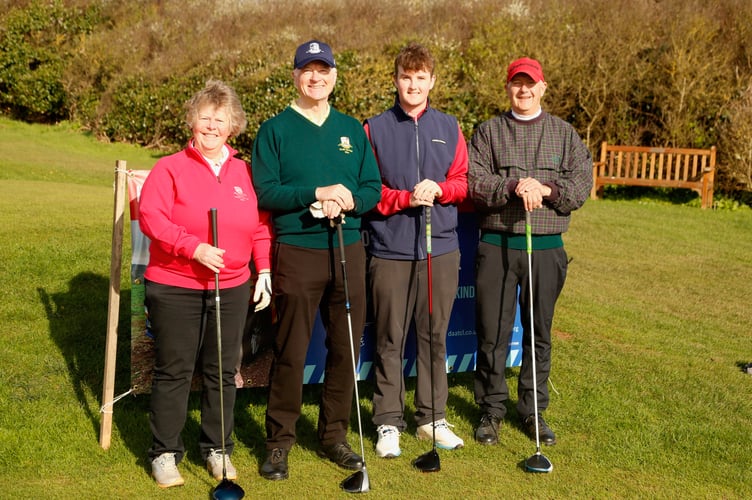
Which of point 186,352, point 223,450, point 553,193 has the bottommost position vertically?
point 223,450

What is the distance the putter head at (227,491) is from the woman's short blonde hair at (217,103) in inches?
69.8

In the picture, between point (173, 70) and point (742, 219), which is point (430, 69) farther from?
point (173, 70)

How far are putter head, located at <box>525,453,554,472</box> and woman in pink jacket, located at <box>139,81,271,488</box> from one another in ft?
5.22

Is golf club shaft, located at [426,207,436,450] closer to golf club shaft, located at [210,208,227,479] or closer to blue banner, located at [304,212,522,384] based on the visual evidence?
blue banner, located at [304,212,522,384]

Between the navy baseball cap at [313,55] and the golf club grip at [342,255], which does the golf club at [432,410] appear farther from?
the navy baseball cap at [313,55]

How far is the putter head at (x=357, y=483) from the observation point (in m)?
4.10

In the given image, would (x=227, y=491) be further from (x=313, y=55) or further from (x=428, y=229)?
(x=313, y=55)

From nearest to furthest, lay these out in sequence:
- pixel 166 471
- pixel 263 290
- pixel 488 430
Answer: pixel 166 471 < pixel 263 290 < pixel 488 430

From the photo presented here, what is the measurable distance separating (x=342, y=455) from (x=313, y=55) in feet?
7.06

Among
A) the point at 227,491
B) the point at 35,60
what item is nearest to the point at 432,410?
the point at 227,491

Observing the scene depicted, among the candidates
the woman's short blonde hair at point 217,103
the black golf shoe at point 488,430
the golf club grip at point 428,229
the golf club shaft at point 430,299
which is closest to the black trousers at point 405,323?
the golf club shaft at point 430,299

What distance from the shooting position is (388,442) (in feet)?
15.0

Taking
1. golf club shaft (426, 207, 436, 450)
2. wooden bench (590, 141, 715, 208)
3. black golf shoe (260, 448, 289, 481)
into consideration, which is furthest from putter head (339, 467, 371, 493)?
wooden bench (590, 141, 715, 208)

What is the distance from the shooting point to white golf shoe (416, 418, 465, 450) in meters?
4.67
